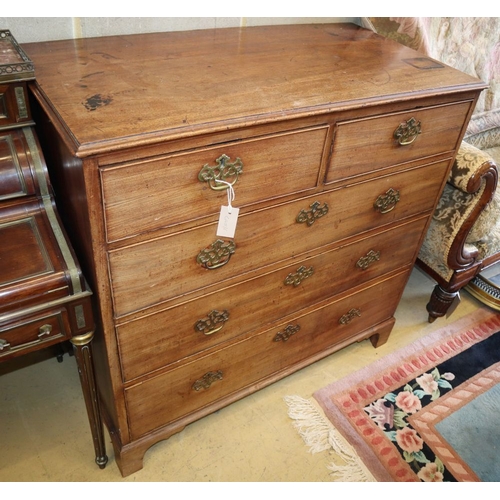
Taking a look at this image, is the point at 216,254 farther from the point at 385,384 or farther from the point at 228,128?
the point at 385,384

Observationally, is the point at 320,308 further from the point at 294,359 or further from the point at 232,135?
the point at 232,135

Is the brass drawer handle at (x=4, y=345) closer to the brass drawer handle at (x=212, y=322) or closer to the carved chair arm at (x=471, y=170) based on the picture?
the brass drawer handle at (x=212, y=322)

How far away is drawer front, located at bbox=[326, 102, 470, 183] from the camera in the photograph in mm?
1179

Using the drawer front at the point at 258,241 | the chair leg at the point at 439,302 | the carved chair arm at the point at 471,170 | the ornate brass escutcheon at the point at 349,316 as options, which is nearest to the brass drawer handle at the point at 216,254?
the drawer front at the point at 258,241

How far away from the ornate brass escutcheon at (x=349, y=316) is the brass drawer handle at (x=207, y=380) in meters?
0.49

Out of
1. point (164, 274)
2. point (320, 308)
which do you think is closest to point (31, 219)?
point (164, 274)

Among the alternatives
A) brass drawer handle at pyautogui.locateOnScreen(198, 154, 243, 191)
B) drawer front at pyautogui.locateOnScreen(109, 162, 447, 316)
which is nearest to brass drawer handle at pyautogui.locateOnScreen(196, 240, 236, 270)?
drawer front at pyautogui.locateOnScreen(109, 162, 447, 316)

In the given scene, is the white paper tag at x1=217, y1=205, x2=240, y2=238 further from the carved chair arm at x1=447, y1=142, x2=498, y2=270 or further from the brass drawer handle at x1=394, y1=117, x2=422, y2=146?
the carved chair arm at x1=447, y1=142, x2=498, y2=270

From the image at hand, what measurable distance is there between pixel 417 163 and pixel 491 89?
993 mm

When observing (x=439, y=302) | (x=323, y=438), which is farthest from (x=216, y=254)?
(x=439, y=302)

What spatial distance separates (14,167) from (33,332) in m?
0.35

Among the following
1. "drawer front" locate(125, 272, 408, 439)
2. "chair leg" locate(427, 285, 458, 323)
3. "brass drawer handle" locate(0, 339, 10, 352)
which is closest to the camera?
"brass drawer handle" locate(0, 339, 10, 352)

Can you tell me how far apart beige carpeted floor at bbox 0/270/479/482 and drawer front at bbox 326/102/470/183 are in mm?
890

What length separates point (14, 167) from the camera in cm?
105
